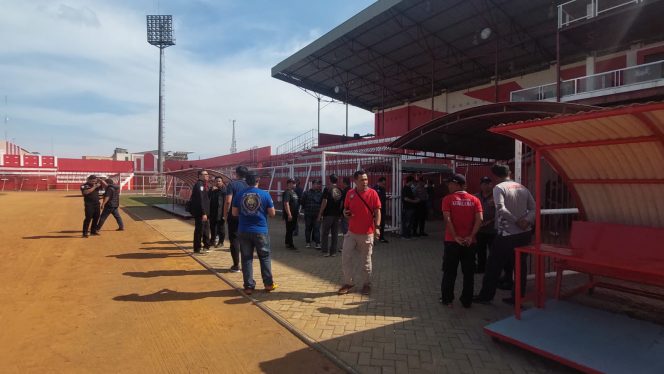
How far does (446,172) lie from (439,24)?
9504mm

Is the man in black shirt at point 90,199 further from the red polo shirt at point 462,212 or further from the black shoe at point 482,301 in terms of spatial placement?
the black shoe at point 482,301

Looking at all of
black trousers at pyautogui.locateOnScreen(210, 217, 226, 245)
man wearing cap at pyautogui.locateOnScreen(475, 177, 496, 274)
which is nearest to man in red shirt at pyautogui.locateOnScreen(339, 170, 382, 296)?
man wearing cap at pyautogui.locateOnScreen(475, 177, 496, 274)

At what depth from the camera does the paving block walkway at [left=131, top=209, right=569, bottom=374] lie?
3.45 metres

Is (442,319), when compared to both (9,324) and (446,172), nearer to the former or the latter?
(9,324)

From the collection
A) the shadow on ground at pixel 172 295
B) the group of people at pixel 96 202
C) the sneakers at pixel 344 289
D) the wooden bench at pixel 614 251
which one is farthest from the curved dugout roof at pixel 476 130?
the group of people at pixel 96 202

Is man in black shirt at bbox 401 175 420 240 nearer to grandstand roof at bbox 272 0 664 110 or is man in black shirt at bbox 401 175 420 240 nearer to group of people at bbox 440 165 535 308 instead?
group of people at bbox 440 165 535 308

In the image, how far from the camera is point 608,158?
4777 millimetres

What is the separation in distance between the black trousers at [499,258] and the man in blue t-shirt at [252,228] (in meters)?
2.88

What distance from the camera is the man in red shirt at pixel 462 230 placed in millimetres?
4672

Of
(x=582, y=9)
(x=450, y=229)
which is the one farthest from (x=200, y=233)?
(x=582, y=9)

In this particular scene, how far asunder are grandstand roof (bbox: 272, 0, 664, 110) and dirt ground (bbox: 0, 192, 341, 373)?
17840 mm

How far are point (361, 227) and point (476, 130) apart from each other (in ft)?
17.9

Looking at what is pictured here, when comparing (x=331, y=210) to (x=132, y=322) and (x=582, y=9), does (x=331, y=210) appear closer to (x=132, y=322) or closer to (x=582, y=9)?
(x=132, y=322)

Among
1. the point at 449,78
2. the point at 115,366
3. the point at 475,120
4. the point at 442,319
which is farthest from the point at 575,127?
the point at 449,78
